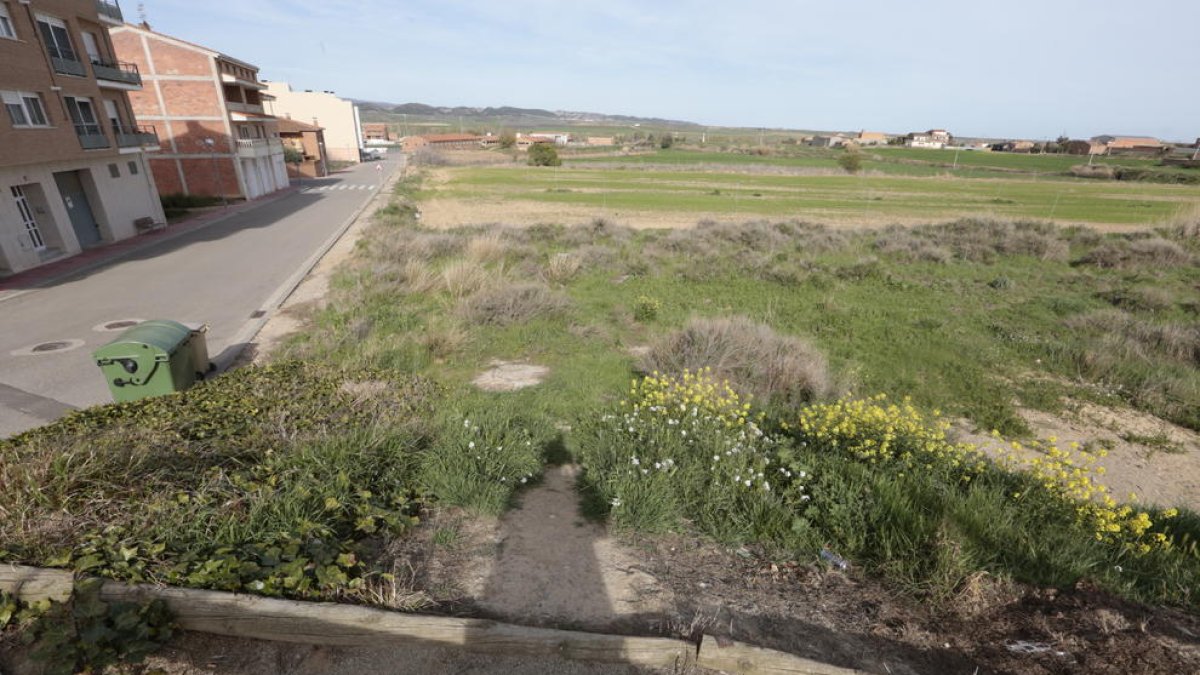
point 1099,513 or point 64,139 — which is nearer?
point 1099,513

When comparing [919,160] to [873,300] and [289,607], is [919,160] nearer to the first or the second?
[873,300]

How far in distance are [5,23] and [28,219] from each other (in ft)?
18.9

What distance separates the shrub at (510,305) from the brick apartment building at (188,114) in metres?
30.4

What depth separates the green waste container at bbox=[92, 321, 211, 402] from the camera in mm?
6613

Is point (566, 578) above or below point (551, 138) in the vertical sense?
below

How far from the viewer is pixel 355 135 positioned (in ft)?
266

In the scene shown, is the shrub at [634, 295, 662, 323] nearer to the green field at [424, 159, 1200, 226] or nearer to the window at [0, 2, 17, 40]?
the green field at [424, 159, 1200, 226]

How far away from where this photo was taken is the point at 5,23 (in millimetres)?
15539

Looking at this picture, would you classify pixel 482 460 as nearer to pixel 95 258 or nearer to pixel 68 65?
pixel 95 258

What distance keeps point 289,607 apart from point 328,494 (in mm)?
1233

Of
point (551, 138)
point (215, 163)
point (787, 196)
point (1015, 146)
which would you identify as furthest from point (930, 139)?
point (215, 163)

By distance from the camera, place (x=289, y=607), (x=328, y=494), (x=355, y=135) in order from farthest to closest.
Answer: (x=355, y=135)
(x=328, y=494)
(x=289, y=607)

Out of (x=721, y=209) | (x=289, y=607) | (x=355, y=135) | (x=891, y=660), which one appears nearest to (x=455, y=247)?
(x=289, y=607)

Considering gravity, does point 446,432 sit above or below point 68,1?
below
